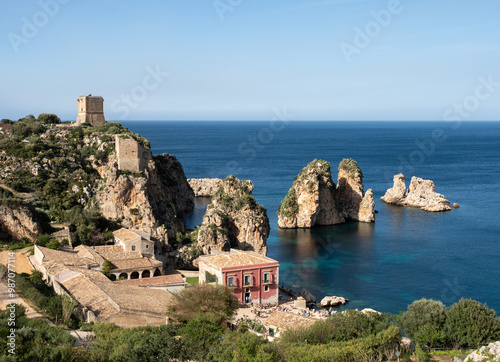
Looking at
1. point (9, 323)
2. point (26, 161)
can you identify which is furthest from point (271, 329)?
point (26, 161)

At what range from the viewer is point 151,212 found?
4172 cm

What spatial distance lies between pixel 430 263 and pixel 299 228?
705 inches

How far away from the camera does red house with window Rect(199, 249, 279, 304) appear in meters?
31.9

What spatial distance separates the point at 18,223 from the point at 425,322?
90.0 feet

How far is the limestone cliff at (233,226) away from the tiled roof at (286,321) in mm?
11868

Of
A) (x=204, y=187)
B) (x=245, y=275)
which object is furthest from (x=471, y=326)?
(x=204, y=187)

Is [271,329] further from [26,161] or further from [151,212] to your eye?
[26,161]

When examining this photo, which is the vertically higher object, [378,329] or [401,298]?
[378,329]

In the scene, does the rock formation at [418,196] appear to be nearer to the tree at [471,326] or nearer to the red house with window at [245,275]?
the red house with window at [245,275]

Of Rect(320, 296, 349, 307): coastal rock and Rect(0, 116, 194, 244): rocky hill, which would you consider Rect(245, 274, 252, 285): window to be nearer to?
Rect(320, 296, 349, 307): coastal rock

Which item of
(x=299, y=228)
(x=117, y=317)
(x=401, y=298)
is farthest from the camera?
(x=299, y=228)

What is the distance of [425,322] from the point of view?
83.4ft

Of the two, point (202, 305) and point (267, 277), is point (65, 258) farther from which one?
point (267, 277)

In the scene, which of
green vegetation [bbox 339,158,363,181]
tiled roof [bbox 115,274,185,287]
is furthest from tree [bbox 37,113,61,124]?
green vegetation [bbox 339,158,363,181]
